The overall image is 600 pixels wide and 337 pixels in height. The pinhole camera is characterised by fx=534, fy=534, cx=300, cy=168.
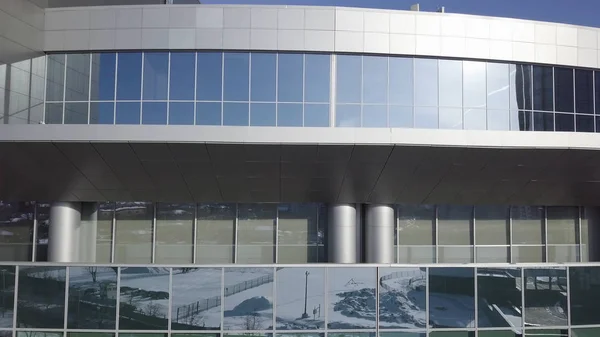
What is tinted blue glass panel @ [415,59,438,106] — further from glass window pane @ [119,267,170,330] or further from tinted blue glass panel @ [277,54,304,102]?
glass window pane @ [119,267,170,330]

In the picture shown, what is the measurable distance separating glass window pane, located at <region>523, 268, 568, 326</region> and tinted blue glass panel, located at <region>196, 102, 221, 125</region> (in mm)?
10097

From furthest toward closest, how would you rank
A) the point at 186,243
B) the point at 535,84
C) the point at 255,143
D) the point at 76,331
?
the point at 186,243
the point at 535,84
the point at 76,331
the point at 255,143

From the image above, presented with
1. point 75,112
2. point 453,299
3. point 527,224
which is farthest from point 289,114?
point 527,224

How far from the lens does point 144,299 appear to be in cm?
1503

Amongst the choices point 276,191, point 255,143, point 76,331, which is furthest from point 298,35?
point 76,331

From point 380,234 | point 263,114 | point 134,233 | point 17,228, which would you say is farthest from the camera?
point 134,233

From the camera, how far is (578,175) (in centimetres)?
1584

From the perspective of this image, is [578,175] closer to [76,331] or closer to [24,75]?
[76,331]

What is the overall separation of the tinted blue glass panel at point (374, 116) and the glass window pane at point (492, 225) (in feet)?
16.6

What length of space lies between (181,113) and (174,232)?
13.6 feet

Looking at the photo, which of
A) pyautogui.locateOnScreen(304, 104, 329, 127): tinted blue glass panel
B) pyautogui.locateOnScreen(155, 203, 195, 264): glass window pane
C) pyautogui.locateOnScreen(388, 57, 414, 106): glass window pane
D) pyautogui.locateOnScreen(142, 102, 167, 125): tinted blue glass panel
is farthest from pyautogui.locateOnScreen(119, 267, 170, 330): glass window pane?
pyautogui.locateOnScreen(388, 57, 414, 106): glass window pane

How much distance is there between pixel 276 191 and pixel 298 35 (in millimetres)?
4617

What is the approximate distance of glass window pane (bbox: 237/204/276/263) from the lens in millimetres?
17078

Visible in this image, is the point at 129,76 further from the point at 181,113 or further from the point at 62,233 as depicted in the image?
the point at 62,233
